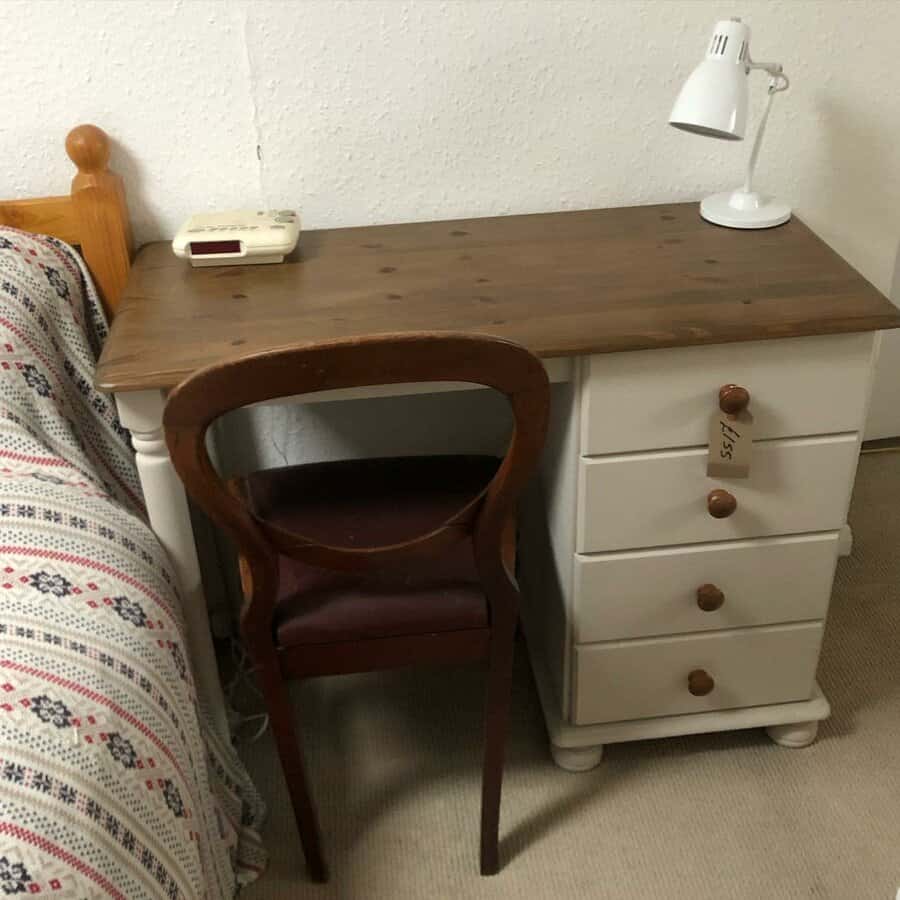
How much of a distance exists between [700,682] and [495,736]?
341 mm

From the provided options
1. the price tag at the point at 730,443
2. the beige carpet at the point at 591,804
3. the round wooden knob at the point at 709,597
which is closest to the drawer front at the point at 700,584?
the round wooden knob at the point at 709,597

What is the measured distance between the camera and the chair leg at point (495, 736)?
4.28ft

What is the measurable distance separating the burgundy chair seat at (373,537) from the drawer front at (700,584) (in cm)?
20

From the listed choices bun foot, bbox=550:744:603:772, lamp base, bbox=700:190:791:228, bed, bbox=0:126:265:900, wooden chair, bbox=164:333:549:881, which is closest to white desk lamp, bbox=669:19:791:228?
lamp base, bbox=700:190:791:228

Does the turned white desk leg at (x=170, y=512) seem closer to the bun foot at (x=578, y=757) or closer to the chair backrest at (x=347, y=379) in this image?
the chair backrest at (x=347, y=379)

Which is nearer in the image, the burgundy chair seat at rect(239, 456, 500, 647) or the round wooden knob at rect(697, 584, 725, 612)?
the burgundy chair seat at rect(239, 456, 500, 647)

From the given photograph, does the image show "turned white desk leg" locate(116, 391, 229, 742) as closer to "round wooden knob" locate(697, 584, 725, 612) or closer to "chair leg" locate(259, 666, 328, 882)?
"chair leg" locate(259, 666, 328, 882)

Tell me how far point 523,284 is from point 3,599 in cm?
75

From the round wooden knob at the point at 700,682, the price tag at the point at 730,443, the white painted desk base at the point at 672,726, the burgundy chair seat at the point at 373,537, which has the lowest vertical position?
the white painted desk base at the point at 672,726

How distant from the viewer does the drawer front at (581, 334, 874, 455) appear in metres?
1.26

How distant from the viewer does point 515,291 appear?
4.44 ft

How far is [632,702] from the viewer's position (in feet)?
5.07

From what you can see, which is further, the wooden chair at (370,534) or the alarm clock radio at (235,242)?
the alarm clock radio at (235,242)

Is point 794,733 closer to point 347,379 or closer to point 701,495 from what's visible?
point 701,495
